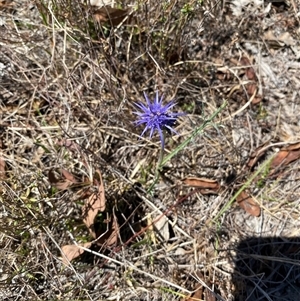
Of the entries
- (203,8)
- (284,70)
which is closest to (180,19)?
(203,8)

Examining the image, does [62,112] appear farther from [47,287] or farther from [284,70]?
[284,70]

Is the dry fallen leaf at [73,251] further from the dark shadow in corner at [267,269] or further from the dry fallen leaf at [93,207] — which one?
the dark shadow in corner at [267,269]

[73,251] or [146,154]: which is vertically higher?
[146,154]

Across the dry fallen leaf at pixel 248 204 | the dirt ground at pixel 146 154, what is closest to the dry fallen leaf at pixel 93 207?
the dirt ground at pixel 146 154

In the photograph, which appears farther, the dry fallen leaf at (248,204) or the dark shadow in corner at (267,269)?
the dry fallen leaf at (248,204)

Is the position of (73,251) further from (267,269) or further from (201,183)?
(267,269)

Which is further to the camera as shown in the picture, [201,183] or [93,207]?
[201,183]

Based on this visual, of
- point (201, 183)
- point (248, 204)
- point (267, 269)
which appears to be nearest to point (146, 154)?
point (201, 183)
